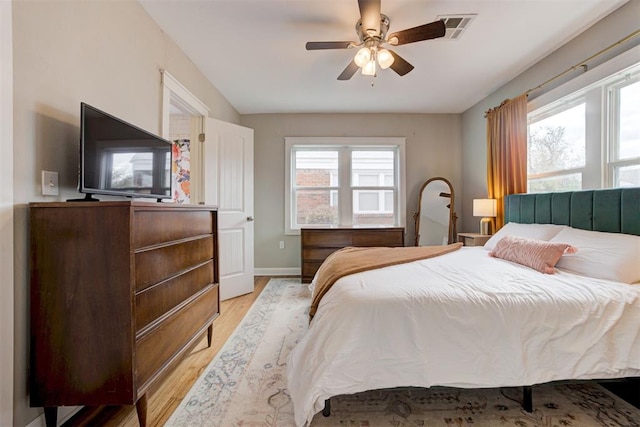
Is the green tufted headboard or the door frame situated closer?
the door frame

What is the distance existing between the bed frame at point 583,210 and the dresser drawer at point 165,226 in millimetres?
1219

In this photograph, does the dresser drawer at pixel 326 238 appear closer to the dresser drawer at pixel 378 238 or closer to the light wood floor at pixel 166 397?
the dresser drawer at pixel 378 238

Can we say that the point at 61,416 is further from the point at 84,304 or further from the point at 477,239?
the point at 477,239

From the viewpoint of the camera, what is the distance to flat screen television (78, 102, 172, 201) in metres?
1.40

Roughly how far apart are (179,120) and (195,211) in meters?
3.47

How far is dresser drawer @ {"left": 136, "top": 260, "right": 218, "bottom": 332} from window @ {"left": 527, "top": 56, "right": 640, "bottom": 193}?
10.6ft

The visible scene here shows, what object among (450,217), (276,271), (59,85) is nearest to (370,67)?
(59,85)

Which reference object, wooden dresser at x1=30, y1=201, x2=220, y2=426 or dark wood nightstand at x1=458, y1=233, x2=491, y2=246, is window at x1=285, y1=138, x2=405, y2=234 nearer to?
dark wood nightstand at x1=458, y1=233, x2=491, y2=246

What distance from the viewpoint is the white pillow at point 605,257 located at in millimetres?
1629

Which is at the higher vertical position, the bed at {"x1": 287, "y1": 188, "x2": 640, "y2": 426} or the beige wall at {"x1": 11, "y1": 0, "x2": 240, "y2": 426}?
the beige wall at {"x1": 11, "y1": 0, "x2": 240, "y2": 426}

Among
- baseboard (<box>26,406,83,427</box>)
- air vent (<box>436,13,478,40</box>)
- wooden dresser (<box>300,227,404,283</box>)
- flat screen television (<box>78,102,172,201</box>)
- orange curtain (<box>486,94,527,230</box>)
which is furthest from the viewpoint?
wooden dresser (<box>300,227,404,283</box>)

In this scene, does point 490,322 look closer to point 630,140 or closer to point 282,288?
point 630,140

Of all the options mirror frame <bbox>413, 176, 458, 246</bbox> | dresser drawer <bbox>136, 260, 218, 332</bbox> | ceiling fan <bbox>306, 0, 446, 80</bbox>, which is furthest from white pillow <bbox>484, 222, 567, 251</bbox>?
dresser drawer <bbox>136, 260, 218, 332</bbox>

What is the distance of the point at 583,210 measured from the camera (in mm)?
2219
